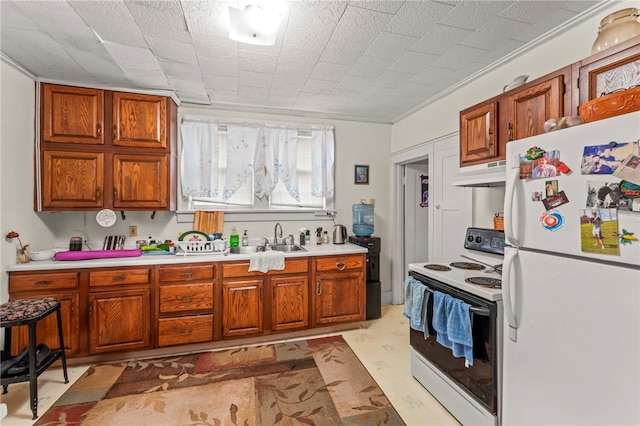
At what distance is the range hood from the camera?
1829mm

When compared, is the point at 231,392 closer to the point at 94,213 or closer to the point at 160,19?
the point at 94,213

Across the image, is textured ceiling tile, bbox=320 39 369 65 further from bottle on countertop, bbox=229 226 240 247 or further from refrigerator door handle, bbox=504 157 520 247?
bottle on countertop, bbox=229 226 240 247

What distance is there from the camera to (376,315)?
3.48 meters

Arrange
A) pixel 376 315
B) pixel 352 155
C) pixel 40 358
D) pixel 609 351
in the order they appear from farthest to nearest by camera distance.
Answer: pixel 352 155, pixel 376 315, pixel 40 358, pixel 609 351

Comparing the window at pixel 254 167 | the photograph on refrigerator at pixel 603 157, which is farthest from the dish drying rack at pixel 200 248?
the photograph on refrigerator at pixel 603 157

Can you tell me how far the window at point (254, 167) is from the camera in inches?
128

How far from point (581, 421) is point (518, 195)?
0.98 m

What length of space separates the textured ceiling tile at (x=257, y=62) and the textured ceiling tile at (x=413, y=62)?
103 centimetres

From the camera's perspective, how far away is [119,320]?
8.18ft

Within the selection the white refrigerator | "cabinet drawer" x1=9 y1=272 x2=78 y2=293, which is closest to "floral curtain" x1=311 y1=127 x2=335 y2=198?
the white refrigerator

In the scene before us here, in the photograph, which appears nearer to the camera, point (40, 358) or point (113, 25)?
point (113, 25)

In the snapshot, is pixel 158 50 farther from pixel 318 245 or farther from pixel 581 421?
pixel 581 421

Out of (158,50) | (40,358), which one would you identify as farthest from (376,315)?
(158,50)

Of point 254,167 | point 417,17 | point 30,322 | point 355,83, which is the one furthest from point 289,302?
point 417,17
